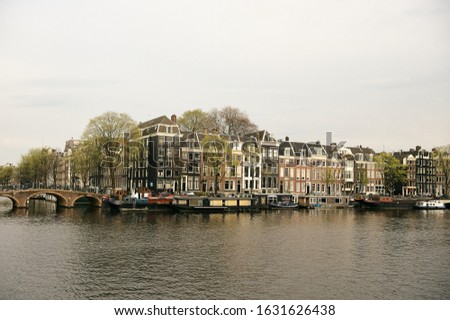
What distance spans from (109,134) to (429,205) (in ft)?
191

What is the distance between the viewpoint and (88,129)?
2790 inches

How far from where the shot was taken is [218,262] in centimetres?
2877

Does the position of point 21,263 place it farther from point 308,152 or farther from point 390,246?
point 308,152

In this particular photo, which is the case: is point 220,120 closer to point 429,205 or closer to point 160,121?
point 160,121

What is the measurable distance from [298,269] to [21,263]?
1619cm

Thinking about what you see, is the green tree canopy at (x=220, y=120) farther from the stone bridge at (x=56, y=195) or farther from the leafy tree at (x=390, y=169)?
the leafy tree at (x=390, y=169)

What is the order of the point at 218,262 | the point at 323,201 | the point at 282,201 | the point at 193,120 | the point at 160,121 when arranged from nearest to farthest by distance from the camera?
the point at 218,262 < the point at 160,121 < the point at 282,201 < the point at 323,201 < the point at 193,120

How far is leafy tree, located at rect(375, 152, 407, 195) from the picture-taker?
3949 inches

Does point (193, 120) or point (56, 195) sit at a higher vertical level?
point (193, 120)

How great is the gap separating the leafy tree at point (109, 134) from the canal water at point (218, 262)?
2570 centimetres

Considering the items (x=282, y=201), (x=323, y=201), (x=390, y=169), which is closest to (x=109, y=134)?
(x=282, y=201)

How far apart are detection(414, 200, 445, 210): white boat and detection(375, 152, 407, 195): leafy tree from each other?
44.8ft

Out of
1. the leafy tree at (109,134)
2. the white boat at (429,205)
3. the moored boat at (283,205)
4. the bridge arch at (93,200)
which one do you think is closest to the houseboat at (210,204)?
the moored boat at (283,205)

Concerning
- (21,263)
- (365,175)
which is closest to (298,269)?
(21,263)
